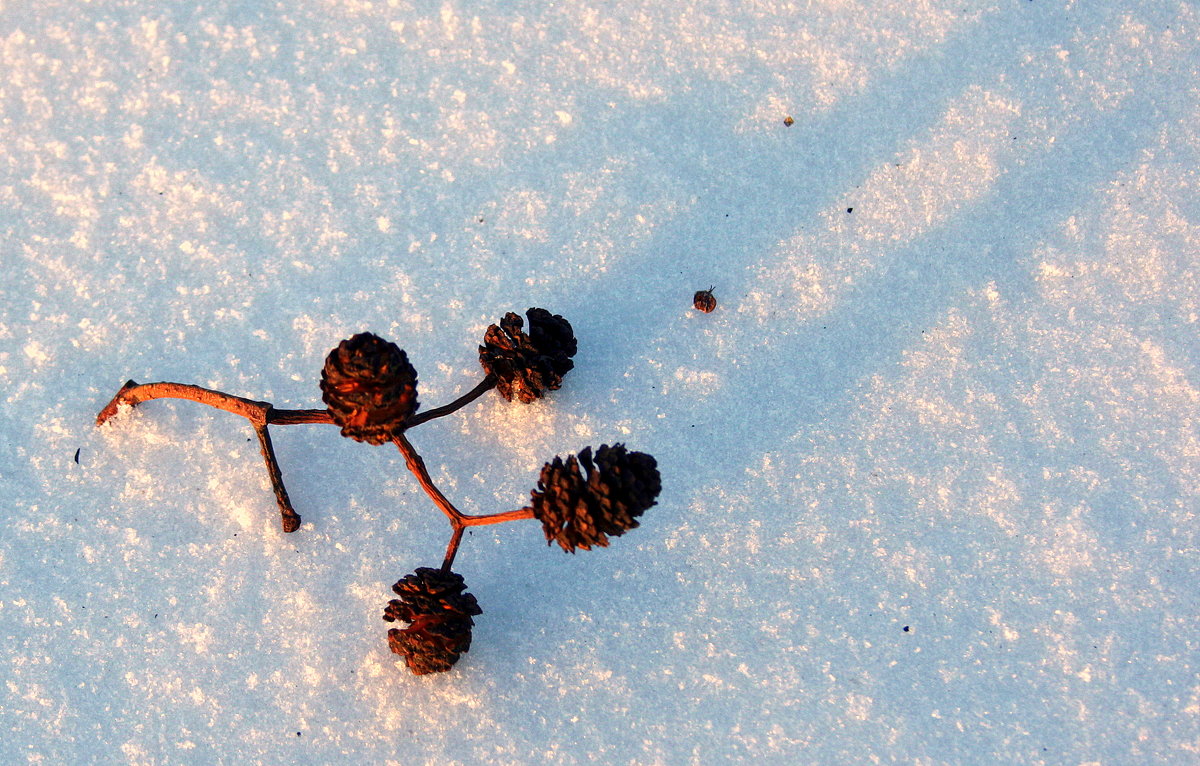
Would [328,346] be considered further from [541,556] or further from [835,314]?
[835,314]

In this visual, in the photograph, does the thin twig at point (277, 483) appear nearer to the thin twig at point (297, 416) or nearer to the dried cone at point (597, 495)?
the thin twig at point (297, 416)

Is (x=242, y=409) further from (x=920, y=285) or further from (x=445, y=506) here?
(x=920, y=285)

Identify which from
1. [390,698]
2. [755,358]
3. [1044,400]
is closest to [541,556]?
[390,698]

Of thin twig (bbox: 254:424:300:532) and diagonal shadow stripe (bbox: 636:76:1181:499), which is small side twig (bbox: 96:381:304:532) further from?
diagonal shadow stripe (bbox: 636:76:1181:499)

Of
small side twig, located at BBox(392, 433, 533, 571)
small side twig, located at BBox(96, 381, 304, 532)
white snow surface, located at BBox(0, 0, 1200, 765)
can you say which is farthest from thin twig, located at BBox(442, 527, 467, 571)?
small side twig, located at BBox(96, 381, 304, 532)

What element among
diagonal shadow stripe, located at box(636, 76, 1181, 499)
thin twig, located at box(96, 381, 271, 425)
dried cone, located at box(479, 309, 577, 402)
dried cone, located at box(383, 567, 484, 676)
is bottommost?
dried cone, located at box(383, 567, 484, 676)

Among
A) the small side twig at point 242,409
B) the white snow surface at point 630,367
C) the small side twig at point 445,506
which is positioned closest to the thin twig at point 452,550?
the small side twig at point 445,506

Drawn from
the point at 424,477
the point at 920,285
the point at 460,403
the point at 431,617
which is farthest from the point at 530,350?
the point at 920,285

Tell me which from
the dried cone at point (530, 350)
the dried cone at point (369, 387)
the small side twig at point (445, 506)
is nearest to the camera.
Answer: the dried cone at point (369, 387)
